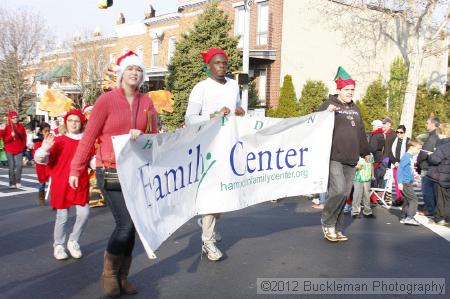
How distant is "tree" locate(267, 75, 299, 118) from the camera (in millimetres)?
22644

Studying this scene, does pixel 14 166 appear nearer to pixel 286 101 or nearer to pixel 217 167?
pixel 217 167

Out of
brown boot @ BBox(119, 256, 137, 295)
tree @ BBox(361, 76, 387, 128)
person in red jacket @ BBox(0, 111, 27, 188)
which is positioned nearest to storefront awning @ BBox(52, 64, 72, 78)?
→ tree @ BBox(361, 76, 387, 128)

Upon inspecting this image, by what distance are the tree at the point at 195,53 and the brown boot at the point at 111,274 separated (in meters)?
18.7

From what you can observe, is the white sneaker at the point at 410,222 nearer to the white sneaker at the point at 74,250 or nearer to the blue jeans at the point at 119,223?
the white sneaker at the point at 74,250

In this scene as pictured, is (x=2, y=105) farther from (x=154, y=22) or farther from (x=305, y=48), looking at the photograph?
(x=305, y=48)

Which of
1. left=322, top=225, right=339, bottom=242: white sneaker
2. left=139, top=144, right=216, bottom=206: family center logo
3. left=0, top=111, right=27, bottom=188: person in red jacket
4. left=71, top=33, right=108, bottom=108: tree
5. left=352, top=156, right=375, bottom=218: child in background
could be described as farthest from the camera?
left=71, top=33, right=108, bottom=108: tree

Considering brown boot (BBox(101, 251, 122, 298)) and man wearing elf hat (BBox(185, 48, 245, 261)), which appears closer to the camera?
brown boot (BBox(101, 251, 122, 298))

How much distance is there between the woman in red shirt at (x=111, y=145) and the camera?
4.09m

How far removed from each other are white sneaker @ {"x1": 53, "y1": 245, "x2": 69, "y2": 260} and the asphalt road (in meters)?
0.08

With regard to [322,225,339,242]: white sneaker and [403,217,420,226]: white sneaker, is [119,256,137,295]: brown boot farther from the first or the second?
Answer: [403,217,420,226]: white sneaker

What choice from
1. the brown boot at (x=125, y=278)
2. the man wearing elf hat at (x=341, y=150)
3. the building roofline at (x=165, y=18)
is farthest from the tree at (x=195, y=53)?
the brown boot at (x=125, y=278)

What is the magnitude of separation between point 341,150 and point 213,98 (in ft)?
6.14

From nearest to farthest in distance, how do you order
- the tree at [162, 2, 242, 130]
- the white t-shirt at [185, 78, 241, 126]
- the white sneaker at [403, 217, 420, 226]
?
the white t-shirt at [185, 78, 241, 126] → the white sneaker at [403, 217, 420, 226] → the tree at [162, 2, 242, 130]

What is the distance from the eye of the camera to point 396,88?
26.2 meters
